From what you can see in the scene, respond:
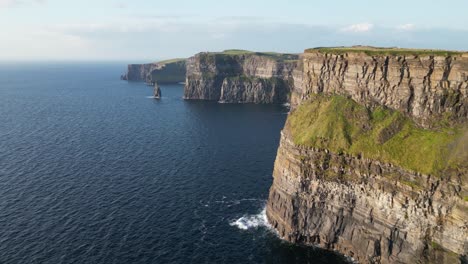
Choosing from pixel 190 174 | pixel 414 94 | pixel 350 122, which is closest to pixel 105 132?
pixel 190 174

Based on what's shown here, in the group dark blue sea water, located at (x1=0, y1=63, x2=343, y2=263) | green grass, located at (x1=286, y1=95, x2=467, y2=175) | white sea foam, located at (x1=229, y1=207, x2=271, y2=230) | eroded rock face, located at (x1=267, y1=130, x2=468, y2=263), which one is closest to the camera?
eroded rock face, located at (x1=267, y1=130, x2=468, y2=263)

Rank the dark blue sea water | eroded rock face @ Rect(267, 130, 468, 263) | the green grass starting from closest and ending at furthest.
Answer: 1. eroded rock face @ Rect(267, 130, 468, 263)
2. the green grass
3. the dark blue sea water

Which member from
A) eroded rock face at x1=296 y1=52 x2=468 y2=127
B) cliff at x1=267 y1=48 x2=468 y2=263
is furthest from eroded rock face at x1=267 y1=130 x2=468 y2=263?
eroded rock face at x1=296 y1=52 x2=468 y2=127

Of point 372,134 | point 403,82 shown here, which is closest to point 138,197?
point 372,134

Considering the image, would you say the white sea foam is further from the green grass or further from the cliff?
the green grass

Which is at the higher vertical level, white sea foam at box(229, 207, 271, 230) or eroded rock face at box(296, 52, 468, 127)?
eroded rock face at box(296, 52, 468, 127)

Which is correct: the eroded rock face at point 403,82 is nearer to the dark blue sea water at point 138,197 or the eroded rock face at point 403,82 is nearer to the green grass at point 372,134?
the green grass at point 372,134

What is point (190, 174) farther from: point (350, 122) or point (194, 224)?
point (350, 122)
